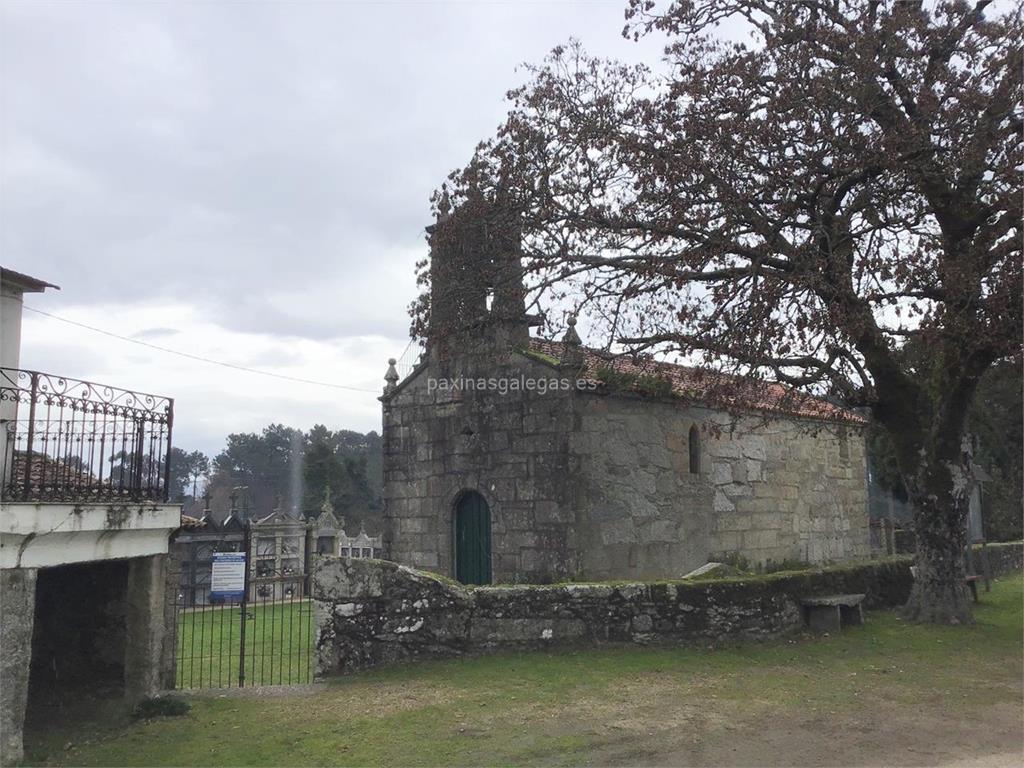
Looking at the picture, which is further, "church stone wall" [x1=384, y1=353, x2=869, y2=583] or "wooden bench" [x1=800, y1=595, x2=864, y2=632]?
"church stone wall" [x1=384, y1=353, x2=869, y2=583]

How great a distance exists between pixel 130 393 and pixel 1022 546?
24920mm

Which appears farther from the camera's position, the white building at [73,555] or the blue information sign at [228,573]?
the blue information sign at [228,573]

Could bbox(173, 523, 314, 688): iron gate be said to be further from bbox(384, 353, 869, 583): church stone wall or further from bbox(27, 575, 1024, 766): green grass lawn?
bbox(384, 353, 869, 583): church stone wall

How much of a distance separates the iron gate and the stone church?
3.25m

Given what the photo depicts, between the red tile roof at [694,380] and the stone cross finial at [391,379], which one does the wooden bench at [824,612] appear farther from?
the stone cross finial at [391,379]

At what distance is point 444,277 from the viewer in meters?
14.2

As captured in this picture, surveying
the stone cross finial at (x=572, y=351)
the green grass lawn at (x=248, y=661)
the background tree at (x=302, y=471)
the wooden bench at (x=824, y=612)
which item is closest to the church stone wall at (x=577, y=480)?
the stone cross finial at (x=572, y=351)

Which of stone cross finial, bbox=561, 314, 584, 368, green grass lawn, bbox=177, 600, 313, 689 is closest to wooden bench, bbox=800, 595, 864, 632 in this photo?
stone cross finial, bbox=561, 314, 584, 368

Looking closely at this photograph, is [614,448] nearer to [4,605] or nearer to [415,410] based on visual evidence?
[415,410]

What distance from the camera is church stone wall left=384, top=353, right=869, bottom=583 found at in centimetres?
1419

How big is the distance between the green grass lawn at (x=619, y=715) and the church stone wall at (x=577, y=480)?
13.3ft

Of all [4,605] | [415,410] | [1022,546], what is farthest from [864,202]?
[1022,546]

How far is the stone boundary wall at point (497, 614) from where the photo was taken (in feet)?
32.9

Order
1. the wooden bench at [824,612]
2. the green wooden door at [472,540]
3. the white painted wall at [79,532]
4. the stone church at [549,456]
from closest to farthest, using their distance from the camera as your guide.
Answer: the white painted wall at [79,532], the wooden bench at [824,612], the stone church at [549,456], the green wooden door at [472,540]
